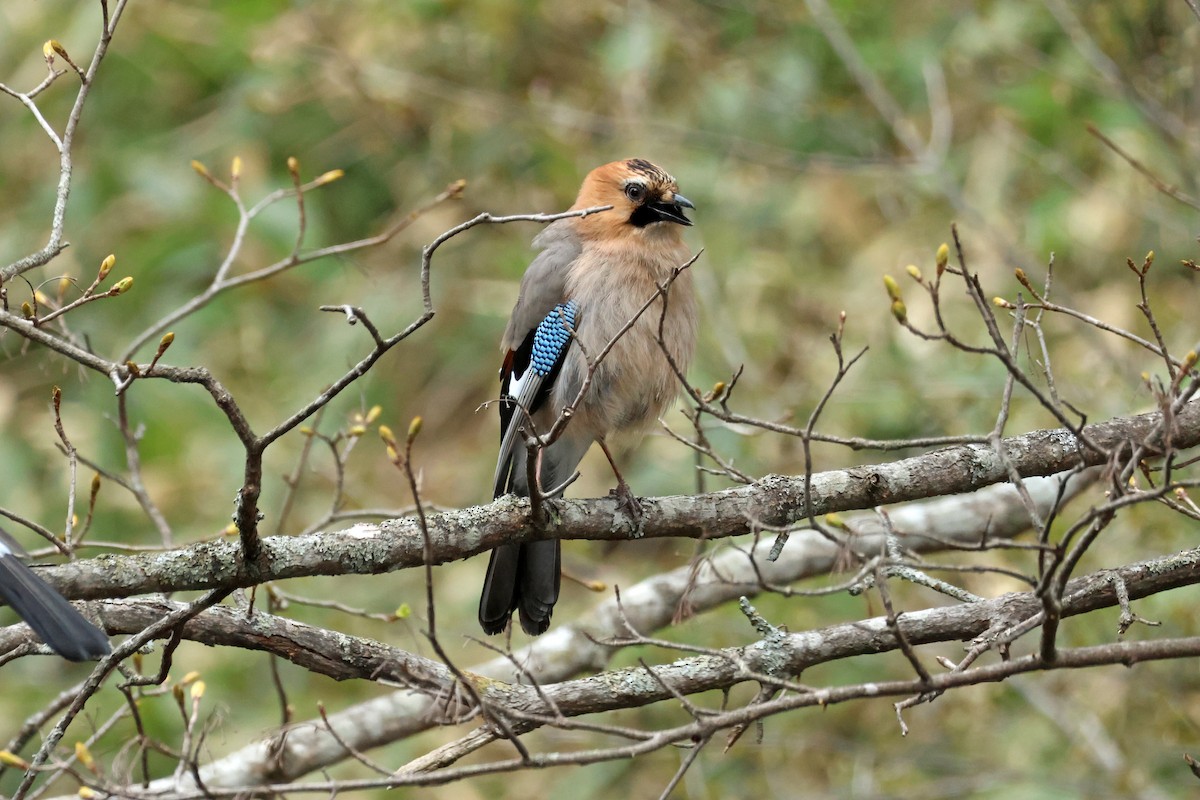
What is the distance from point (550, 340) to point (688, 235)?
2.90m

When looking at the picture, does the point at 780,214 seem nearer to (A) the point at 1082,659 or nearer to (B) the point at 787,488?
(B) the point at 787,488

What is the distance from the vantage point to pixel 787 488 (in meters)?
3.90

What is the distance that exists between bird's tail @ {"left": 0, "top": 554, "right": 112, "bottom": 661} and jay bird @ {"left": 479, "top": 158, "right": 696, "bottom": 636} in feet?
6.28

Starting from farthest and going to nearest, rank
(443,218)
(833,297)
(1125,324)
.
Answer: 1. (443,218)
2. (833,297)
3. (1125,324)

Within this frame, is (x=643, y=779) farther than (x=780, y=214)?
No

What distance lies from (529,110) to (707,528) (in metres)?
4.83

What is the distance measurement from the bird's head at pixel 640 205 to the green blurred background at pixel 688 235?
101 cm

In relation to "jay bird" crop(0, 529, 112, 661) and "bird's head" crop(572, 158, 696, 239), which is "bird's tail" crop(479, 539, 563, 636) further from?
"jay bird" crop(0, 529, 112, 661)

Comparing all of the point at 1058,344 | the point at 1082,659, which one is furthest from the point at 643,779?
the point at 1082,659

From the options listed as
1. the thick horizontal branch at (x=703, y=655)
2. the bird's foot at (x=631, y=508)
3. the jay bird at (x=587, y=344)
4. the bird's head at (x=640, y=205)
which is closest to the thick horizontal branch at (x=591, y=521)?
the bird's foot at (x=631, y=508)

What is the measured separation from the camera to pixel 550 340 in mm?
4930

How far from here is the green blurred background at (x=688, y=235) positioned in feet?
20.5

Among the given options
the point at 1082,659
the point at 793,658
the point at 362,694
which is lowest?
the point at 1082,659

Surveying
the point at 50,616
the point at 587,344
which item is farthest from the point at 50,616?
the point at 587,344
